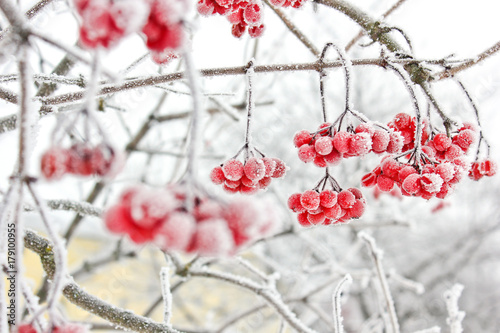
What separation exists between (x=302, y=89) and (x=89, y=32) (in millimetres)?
5436

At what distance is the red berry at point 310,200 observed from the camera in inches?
26.5

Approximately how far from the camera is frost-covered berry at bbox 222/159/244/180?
625mm

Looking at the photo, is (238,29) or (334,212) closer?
(334,212)

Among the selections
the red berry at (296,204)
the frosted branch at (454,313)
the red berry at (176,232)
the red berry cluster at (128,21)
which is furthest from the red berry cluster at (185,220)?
the frosted branch at (454,313)

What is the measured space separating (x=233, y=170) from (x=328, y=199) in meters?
0.17

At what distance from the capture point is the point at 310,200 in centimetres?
67

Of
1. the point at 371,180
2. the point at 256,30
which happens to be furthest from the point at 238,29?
the point at 371,180

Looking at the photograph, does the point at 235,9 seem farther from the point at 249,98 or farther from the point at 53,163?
the point at 53,163

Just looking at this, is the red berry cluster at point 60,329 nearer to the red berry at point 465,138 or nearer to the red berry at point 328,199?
the red berry at point 328,199

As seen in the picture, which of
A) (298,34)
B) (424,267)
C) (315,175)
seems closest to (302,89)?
(315,175)

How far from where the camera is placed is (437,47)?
15.5 feet

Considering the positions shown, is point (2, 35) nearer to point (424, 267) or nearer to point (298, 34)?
point (298, 34)

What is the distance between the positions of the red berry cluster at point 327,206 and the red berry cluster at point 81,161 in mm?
386

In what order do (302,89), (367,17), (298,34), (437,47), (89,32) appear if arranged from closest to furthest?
(89,32), (367,17), (298,34), (437,47), (302,89)
